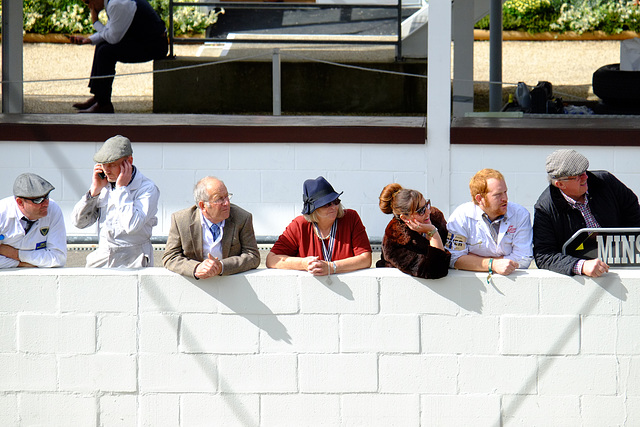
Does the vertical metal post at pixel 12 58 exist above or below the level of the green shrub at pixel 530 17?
below

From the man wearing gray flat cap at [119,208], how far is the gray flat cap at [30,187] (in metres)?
0.34

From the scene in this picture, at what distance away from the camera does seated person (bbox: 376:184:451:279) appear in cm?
425

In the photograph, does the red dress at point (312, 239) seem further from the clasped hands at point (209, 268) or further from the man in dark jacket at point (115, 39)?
the man in dark jacket at point (115, 39)

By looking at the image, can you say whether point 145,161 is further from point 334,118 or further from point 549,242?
point 549,242

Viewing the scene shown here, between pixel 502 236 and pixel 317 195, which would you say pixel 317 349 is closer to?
pixel 317 195

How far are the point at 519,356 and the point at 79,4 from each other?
36.5 feet

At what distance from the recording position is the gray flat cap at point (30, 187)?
456 centimetres

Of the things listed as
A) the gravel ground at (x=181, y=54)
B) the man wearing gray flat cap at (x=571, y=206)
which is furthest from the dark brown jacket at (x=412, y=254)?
the gravel ground at (x=181, y=54)

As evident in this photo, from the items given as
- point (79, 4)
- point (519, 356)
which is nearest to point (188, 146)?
point (519, 356)

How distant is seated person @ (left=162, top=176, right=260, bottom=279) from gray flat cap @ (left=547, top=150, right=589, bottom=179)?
1.55 meters

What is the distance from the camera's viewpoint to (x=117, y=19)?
26.5ft

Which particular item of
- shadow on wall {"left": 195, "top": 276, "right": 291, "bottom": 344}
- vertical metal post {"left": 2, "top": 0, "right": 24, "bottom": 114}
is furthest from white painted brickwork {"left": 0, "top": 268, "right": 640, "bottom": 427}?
vertical metal post {"left": 2, "top": 0, "right": 24, "bottom": 114}

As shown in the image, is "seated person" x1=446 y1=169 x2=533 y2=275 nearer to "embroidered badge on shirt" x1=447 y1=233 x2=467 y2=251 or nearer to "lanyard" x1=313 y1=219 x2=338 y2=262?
"embroidered badge on shirt" x1=447 y1=233 x2=467 y2=251

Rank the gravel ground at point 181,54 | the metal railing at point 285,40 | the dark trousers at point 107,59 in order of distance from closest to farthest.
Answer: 1. the dark trousers at point 107,59
2. the metal railing at point 285,40
3. the gravel ground at point 181,54
